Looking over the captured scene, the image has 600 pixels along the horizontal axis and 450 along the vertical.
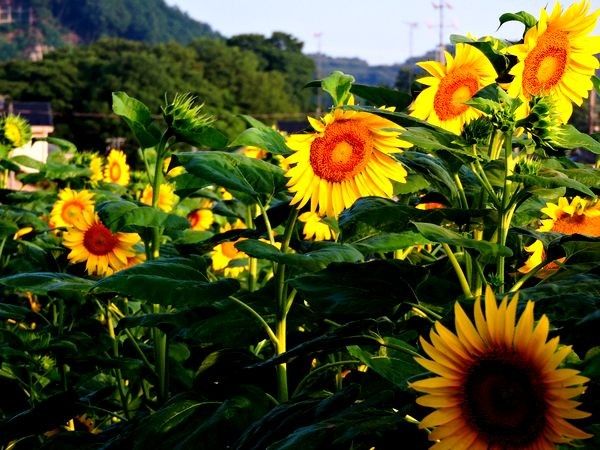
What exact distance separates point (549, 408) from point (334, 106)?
79cm

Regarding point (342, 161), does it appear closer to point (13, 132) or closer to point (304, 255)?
point (304, 255)

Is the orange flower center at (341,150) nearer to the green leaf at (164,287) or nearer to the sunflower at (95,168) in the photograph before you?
the green leaf at (164,287)

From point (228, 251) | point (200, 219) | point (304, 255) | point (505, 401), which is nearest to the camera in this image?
point (505, 401)

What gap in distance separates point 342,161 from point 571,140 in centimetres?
35

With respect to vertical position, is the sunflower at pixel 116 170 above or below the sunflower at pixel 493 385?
below

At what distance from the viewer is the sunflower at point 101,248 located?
8.21ft

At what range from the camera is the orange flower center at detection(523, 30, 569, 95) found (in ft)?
5.22

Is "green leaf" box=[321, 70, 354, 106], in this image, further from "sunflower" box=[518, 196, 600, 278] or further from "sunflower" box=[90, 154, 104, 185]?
"sunflower" box=[90, 154, 104, 185]

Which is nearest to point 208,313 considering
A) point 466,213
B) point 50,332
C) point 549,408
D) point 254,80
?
point 466,213

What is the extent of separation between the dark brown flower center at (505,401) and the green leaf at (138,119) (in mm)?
1086

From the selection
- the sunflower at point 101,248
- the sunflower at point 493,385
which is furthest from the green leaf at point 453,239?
the sunflower at point 101,248

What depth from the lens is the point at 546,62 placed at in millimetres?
1595

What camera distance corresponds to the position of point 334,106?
62.8 inches

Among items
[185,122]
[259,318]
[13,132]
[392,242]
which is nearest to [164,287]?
[259,318]
